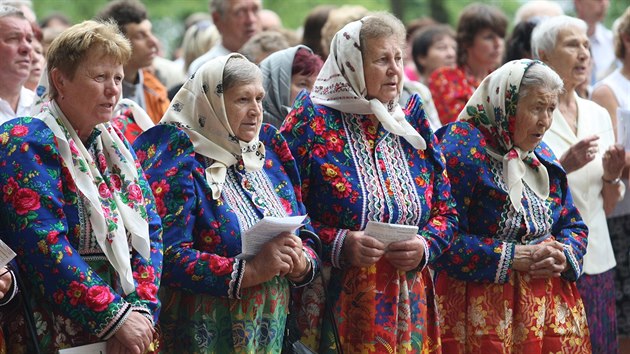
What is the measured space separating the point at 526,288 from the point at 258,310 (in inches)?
58.6

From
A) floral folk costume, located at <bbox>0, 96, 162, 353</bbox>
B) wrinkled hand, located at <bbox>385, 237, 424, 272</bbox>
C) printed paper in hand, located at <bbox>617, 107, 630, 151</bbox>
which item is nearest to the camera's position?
floral folk costume, located at <bbox>0, 96, 162, 353</bbox>

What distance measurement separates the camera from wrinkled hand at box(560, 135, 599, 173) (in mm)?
5844

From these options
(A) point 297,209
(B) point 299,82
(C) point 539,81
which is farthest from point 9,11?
(C) point 539,81

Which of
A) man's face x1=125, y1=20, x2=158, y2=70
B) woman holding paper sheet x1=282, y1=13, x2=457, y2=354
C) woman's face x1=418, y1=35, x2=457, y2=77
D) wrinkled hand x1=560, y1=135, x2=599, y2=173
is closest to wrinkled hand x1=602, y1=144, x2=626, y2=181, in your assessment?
wrinkled hand x1=560, y1=135, x2=599, y2=173

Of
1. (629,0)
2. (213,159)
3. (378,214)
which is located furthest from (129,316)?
(629,0)

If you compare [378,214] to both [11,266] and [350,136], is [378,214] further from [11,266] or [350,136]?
[11,266]

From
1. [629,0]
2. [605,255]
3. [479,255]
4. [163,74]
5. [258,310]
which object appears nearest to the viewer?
[258,310]

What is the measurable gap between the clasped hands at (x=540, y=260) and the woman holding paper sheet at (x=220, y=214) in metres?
1.12

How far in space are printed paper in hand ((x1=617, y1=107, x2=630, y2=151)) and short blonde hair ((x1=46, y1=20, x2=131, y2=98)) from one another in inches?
127

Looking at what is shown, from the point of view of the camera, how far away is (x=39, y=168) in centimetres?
389

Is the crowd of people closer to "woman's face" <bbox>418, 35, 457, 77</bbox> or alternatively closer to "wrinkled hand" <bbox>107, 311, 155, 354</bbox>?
"wrinkled hand" <bbox>107, 311, 155, 354</bbox>

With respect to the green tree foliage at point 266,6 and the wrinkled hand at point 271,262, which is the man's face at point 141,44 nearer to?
the wrinkled hand at point 271,262

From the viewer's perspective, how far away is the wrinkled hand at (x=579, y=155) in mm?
5844

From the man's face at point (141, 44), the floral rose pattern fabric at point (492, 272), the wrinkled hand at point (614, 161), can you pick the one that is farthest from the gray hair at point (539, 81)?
the man's face at point (141, 44)
